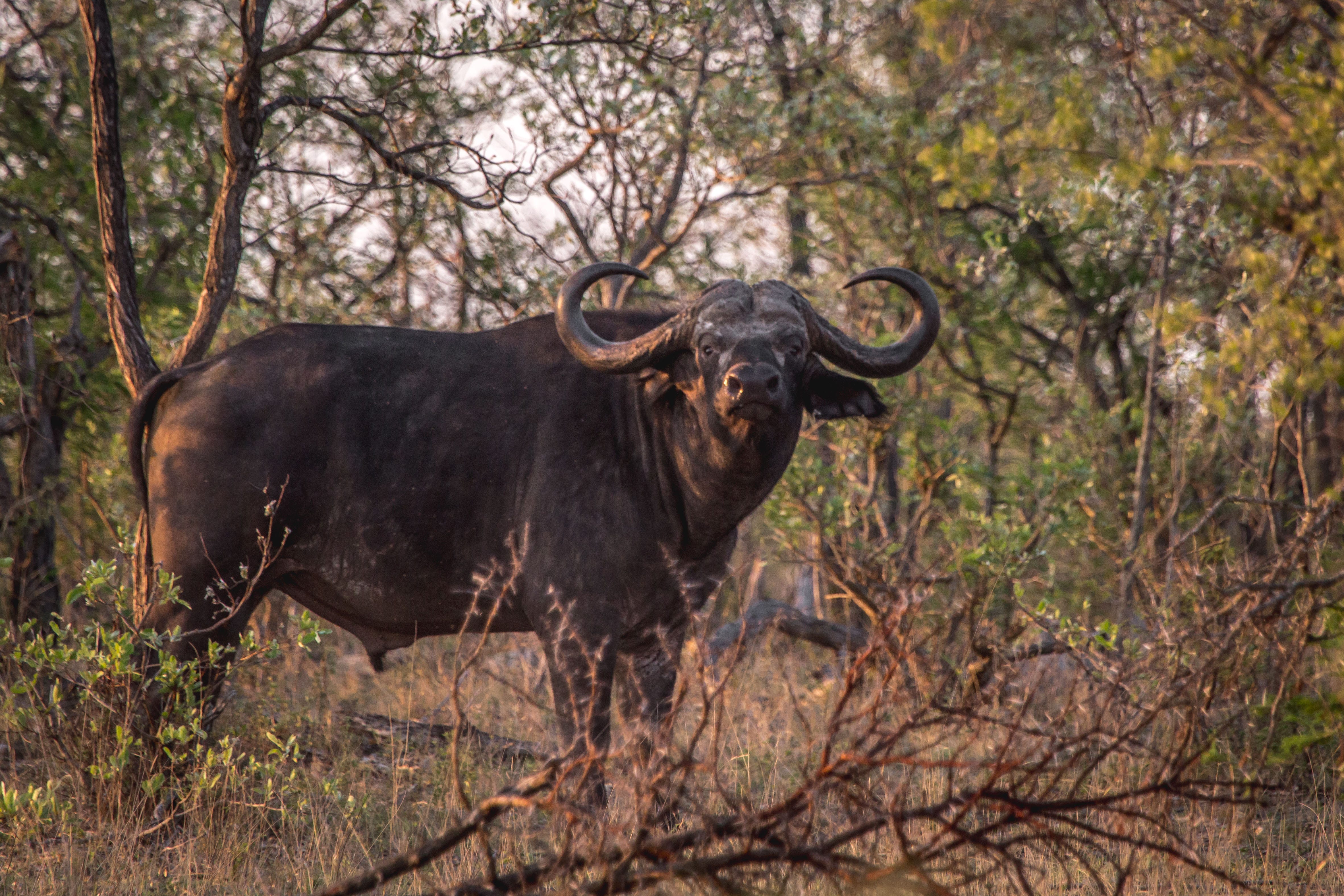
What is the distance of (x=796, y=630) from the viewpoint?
7910 millimetres

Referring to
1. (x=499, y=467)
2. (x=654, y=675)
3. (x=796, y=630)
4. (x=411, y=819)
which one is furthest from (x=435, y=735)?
(x=796, y=630)

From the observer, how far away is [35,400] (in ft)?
20.3

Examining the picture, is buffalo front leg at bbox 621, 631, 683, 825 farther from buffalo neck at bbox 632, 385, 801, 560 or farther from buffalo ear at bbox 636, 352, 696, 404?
buffalo ear at bbox 636, 352, 696, 404

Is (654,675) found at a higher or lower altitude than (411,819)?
higher

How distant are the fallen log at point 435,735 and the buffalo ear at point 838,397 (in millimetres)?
2406

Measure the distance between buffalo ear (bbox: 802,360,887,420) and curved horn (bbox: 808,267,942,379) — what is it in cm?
7

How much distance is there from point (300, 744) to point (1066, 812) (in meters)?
3.93

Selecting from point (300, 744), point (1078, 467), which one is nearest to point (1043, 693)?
point (1078, 467)

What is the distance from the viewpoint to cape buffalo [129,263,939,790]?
4773 mm

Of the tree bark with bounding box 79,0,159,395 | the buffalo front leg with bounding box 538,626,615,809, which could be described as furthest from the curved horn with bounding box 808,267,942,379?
the tree bark with bounding box 79,0,159,395

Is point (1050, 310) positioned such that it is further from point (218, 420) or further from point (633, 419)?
point (218, 420)

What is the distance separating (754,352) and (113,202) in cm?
323

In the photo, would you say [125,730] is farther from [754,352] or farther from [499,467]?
[754,352]

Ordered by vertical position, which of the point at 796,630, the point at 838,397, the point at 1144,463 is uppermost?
the point at 838,397
